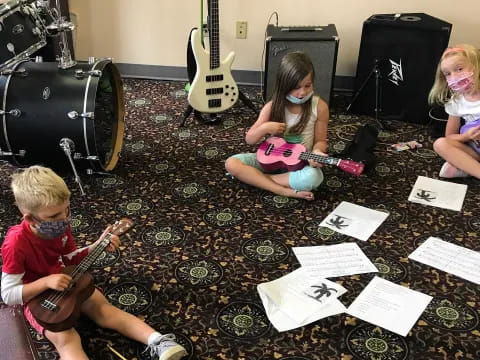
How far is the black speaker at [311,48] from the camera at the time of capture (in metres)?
2.66

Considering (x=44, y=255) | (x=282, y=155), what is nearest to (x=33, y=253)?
(x=44, y=255)

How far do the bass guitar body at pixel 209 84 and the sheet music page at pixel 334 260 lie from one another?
1148 millimetres

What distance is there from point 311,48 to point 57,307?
1.95 m

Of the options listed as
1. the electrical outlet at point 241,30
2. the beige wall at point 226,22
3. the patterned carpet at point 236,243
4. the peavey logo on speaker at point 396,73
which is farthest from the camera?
the electrical outlet at point 241,30

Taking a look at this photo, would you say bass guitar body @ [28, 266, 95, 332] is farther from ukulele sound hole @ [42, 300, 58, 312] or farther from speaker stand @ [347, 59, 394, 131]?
speaker stand @ [347, 59, 394, 131]

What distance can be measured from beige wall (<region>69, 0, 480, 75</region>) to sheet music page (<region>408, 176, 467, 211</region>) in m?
1.17

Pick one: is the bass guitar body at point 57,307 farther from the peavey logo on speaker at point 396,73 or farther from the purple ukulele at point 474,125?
the peavey logo on speaker at point 396,73

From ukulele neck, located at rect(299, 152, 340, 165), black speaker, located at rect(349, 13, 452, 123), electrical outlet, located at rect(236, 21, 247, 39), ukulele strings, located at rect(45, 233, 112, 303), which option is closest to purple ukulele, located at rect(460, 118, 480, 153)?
black speaker, located at rect(349, 13, 452, 123)

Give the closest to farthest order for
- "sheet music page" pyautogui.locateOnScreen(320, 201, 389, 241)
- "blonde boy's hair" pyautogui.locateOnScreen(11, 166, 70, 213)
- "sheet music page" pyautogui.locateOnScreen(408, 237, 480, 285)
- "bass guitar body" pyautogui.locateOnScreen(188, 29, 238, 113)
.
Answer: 1. "blonde boy's hair" pyautogui.locateOnScreen(11, 166, 70, 213)
2. "sheet music page" pyautogui.locateOnScreen(408, 237, 480, 285)
3. "sheet music page" pyautogui.locateOnScreen(320, 201, 389, 241)
4. "bass guitar body" pyautogui.locateOnScreen(188, 29, 238, 113)

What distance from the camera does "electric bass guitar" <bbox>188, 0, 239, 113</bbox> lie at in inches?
100

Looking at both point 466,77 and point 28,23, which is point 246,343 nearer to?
point 466,77

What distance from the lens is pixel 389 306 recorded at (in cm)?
148

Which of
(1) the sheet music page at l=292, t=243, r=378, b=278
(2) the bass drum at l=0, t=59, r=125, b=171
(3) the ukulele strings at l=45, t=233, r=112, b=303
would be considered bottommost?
(1) the sheet music page at l=292, t=243, r=378, b=278

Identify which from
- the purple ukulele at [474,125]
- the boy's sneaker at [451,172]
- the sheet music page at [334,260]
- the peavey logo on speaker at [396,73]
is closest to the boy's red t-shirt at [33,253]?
the sheet music page at [334,260]
